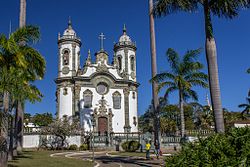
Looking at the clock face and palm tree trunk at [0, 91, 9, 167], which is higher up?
the clock face

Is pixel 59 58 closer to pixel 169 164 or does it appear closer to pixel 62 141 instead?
pixel 62 141

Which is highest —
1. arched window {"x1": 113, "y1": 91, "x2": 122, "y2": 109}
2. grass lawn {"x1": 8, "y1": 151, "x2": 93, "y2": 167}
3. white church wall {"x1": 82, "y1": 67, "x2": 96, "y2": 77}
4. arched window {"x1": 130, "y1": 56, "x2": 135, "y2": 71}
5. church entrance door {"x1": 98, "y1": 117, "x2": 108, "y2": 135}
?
arched window {"x1": 130, "y1": 56, "x2": 135, "y2": 71}

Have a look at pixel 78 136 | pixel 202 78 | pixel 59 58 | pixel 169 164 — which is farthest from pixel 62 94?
pixel 169 164

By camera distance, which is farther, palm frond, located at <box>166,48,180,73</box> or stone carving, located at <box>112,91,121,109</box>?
stone carving, located at <box>112,91,121,109</box>

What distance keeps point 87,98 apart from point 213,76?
33.5 metres

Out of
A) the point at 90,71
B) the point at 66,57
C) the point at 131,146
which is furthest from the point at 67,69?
the point at 131,146

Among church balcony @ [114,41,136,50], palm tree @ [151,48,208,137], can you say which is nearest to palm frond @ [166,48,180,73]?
palm tree @ [151,48,208,137]

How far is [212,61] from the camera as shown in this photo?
1206 centimetres

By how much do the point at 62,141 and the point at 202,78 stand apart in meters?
19.1

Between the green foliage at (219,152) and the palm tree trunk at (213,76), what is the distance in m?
6.33

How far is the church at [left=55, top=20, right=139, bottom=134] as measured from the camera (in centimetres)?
4362

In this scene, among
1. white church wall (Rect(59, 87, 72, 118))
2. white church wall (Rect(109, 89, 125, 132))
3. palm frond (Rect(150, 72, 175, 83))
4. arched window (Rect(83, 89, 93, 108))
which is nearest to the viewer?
palm frond (Rect(150, 72, 175, 83))

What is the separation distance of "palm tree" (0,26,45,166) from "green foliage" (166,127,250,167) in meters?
9.67

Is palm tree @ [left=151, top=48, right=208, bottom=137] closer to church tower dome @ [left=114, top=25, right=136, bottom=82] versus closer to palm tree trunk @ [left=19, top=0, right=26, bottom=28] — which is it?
palm tree trunk @ [left=19, top=0, right=26, bottom=28]
